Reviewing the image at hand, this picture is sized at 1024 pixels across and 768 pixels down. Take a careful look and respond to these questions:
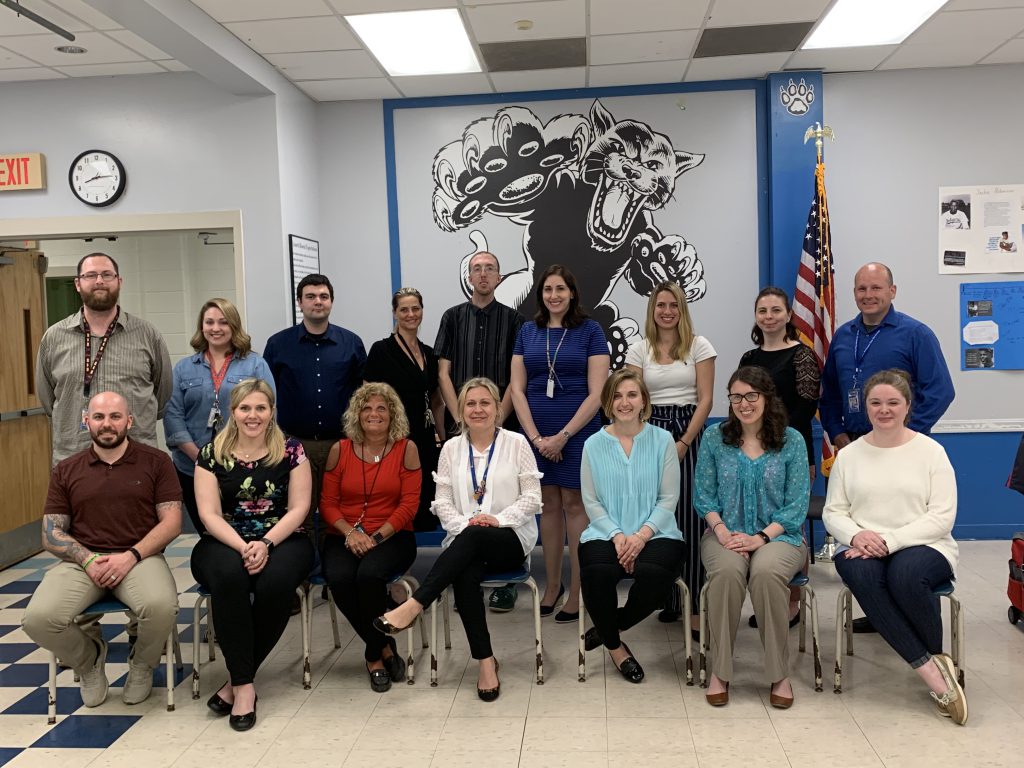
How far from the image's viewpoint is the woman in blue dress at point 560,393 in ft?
13.0

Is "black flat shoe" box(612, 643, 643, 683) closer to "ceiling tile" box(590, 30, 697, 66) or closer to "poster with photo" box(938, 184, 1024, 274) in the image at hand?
"ceiling tile" box(590, 30, 697, 66)

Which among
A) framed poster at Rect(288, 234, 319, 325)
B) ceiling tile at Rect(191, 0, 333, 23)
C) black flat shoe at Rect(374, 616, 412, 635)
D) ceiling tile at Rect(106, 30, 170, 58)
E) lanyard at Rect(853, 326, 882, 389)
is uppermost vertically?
ceiling tile at Rect(106, 30, 170, 58)

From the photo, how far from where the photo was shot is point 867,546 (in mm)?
3109

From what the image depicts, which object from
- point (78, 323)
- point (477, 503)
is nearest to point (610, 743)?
point (477, 503)

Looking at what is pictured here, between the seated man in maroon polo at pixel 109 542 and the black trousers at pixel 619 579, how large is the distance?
5.05ft

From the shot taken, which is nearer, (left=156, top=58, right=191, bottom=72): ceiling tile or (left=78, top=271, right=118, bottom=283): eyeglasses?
(left=78, top=271, right=118, bottom=283): eyeglasses

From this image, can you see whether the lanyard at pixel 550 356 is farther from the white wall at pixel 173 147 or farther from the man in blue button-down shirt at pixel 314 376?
the white wall at pixel 173 147

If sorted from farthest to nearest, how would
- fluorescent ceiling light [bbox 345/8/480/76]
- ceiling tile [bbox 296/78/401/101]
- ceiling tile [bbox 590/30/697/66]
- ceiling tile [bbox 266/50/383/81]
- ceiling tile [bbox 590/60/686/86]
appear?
1. ceiling tile [bbox 296/78/401/101]
2. ceiling tile [bbox 590/60/686/86]
3. ceiling tile [bbox 266/50/383/81]
4. ceiling tile [bbox 590/30/697/66]
5. fluorescent ceiling light [bbox 345/8/480/76]

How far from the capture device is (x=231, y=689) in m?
3.13

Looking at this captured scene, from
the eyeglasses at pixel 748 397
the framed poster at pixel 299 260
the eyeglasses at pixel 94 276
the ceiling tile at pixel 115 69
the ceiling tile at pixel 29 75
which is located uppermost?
the ceiling tile at pixel 29 75

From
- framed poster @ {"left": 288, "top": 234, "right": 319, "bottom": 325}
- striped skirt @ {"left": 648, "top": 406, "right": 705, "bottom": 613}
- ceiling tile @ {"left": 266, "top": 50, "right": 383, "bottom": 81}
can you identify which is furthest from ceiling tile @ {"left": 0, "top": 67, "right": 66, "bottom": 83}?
striped skirt @ {"left": 648, "top": 406, "right": 705, "bottom": 613}

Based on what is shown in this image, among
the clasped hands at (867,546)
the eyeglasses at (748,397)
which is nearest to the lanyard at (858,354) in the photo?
the eyeglasses at (748,397)

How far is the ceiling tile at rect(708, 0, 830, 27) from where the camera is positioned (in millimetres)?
4062

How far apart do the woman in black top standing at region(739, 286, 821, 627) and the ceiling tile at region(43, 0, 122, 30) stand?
3.21 meters
